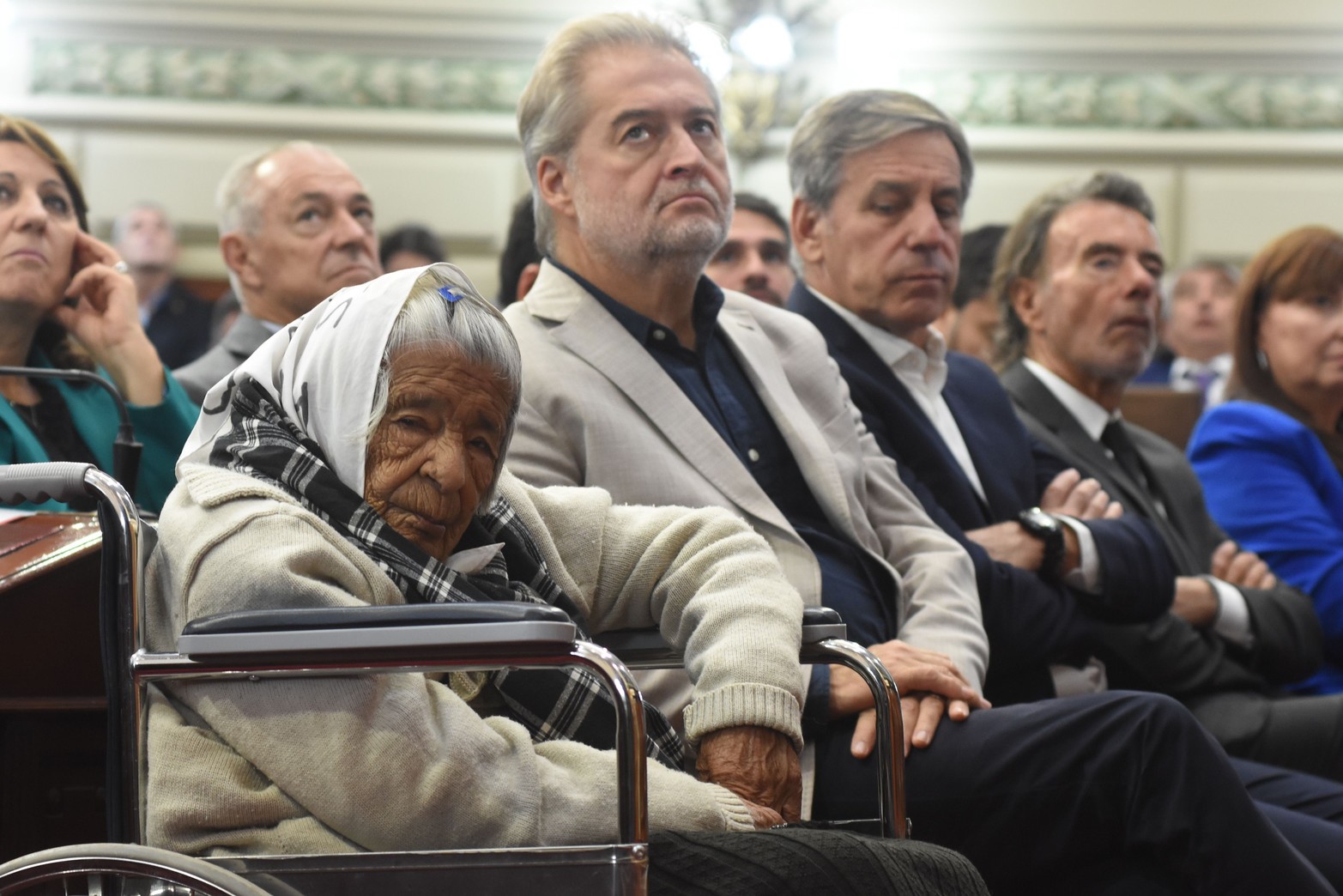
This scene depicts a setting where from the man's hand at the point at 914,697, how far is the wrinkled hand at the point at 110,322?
1.16 m

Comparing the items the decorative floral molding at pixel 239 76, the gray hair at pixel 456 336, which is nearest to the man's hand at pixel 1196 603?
the gray hair at pixel 456 336

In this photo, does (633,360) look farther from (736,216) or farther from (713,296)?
(736,216)

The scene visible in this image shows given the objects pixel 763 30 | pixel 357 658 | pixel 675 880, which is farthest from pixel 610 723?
pixel 763 30

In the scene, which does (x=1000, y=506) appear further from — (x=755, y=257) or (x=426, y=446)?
(x=426, y=446)

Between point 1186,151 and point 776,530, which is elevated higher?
point 1186,151

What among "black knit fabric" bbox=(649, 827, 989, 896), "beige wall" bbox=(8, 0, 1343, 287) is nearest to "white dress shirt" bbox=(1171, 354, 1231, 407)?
"beige wall" bbox=(8, 0, 1343, 287)

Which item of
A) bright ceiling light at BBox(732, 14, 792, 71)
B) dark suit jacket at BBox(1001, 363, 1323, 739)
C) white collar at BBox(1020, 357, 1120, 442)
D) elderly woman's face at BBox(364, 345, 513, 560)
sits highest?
bright ceiling light at BBox(732, 14, 792, 71)

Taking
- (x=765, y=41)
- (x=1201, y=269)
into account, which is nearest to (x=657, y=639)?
(x=1201, y=269)

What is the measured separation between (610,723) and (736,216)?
7.05 ft

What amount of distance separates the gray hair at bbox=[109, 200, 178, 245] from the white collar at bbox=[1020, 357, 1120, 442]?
3.83m

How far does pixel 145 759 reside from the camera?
1.36m

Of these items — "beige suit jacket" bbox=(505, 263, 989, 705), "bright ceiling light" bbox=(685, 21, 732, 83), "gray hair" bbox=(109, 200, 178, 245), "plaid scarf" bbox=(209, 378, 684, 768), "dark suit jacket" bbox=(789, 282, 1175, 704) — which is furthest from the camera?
"gray hair" bbox=(109, 200, 178, 245)

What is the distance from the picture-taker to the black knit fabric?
4.39ft

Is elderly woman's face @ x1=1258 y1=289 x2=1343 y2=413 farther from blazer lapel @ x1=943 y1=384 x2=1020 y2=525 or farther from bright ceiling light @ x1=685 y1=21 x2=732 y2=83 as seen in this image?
bright ceiling light @ x1=685 y1=21 x2=732 y2=83
